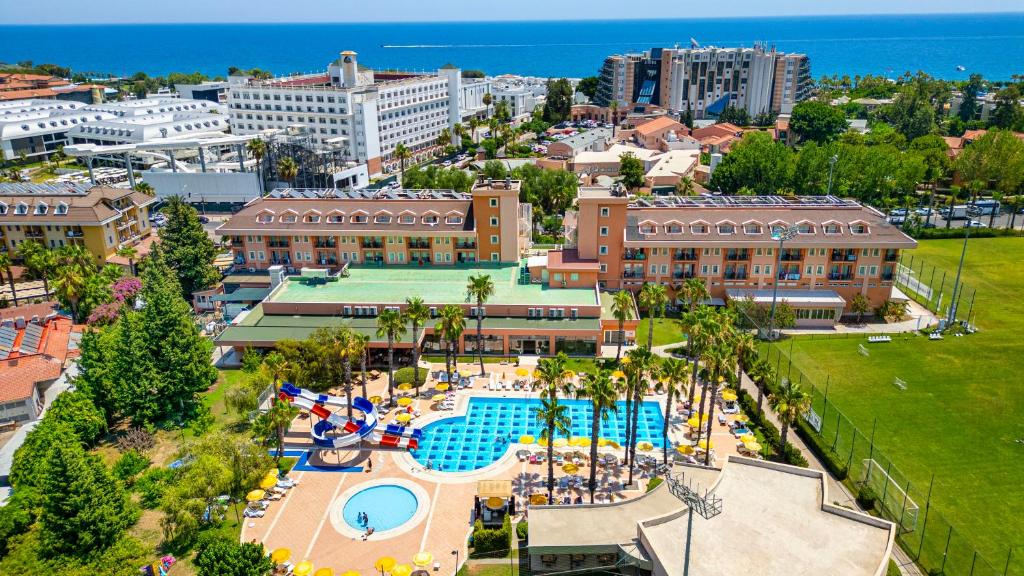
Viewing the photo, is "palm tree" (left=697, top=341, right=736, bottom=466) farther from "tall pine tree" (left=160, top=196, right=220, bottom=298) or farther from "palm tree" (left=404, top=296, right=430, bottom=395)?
"tall pine tree" (left=160, top=196, right=220, bottom=298)

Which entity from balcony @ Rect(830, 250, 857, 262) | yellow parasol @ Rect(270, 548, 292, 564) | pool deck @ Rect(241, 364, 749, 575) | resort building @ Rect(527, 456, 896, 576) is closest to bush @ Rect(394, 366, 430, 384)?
pool deck @ Rect(241, 364, 749, 575)

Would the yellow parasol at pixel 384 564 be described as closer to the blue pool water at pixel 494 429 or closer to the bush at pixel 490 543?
the bush at pixel 490 543

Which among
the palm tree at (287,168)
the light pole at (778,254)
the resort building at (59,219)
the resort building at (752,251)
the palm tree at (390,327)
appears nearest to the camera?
the palm tree at (390,327)

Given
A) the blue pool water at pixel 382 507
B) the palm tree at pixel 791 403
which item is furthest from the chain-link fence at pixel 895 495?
the blue pool water at pixel 382 507

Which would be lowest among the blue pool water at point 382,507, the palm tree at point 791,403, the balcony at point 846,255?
the blue pool water at point 382,507

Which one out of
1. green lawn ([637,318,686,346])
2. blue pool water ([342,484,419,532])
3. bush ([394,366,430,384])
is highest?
green lawn ([637,318,686,346])

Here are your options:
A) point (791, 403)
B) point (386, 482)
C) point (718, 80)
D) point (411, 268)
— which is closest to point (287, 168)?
point (411, 268)

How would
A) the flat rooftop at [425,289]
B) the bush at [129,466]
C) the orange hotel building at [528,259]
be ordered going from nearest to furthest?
the bush at [129,466], the orange hotel building at [528,259], the flat rooftop at [425,289]

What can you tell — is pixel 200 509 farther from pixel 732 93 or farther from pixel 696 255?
pixel 732 93
